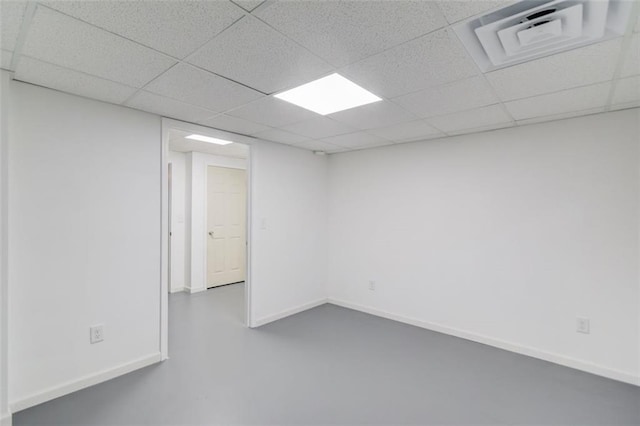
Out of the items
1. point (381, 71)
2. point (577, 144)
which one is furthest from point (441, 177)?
point (381, 71)

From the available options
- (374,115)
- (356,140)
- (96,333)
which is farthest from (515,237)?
(96,333)

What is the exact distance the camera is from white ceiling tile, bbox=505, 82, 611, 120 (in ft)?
7.34

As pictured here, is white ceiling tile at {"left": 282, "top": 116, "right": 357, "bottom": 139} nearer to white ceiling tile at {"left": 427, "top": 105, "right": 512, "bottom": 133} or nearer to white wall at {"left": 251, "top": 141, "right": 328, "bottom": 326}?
white wall at {"left": 251, "top": 141, "right": 328, "bottom": 326}

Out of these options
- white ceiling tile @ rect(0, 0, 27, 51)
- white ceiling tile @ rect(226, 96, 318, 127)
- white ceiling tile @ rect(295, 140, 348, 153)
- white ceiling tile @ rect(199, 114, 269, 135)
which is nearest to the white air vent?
white ceiling tile @ rect(226, 96, 318, 127)

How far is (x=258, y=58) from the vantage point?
5.86ft

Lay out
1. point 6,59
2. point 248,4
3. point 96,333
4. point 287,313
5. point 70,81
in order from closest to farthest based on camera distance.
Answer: point 248,4, point 6,59, point 70,81, point 96,333, point 287,313

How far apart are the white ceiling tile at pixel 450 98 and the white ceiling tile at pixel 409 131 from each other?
0.38m

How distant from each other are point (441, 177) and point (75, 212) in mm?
3632

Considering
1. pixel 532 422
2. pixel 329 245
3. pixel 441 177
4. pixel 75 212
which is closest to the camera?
pixel 532 422

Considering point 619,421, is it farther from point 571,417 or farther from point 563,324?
point 563,324

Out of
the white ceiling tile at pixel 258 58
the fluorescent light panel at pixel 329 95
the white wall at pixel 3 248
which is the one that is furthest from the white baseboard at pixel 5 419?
the fluorescent light panel at pixel 329 95

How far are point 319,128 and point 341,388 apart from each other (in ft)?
8.03

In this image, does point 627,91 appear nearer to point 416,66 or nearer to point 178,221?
point 416,66

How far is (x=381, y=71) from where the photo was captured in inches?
76.2
